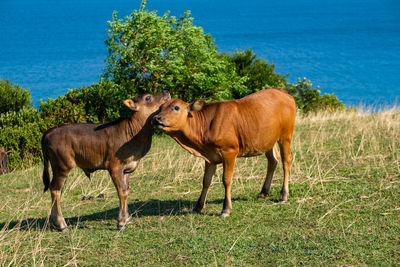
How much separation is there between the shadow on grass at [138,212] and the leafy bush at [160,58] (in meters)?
7.17

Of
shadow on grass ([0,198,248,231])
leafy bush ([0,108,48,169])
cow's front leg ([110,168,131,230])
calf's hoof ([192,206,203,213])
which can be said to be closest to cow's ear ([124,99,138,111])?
cow's front leg ([110,168,131,230])

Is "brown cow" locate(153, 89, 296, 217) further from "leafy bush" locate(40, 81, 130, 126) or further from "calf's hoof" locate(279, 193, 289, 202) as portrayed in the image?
"leafy bush" locate(40, 81, 130, 126)

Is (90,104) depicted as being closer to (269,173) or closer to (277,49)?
(269,173)

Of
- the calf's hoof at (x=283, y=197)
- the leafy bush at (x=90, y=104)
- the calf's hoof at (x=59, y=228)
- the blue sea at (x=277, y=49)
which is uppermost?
the blue sea at (x=277, y=49)

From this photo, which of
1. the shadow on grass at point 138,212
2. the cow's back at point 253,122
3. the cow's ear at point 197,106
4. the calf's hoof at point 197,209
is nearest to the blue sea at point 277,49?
the cow's back at point 253,122

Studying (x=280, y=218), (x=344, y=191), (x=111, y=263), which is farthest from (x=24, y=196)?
(x=344, y=191)

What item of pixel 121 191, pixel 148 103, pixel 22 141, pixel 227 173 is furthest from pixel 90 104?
pixel 227 173

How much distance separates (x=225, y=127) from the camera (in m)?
7.79

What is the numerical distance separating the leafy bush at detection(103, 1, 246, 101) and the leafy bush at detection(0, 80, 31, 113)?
2.98 meters

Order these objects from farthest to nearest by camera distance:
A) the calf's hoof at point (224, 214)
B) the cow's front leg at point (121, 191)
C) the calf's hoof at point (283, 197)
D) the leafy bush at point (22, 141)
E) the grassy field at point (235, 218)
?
the leafy bush at point (22, 141) < the calf's hoof at point (283, 197) < the calf's hoof at point (224, 214) < the cow's front leg at point (121, 191) < the grassy field at point (235, 218)

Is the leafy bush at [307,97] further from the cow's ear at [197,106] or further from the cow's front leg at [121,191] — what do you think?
the cow's front leg at [121,191]

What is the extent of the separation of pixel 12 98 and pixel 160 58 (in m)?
5.04

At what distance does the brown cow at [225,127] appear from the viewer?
7.64 m

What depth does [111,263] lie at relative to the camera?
21.0ft
